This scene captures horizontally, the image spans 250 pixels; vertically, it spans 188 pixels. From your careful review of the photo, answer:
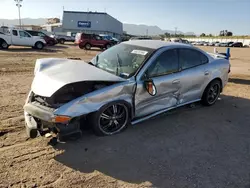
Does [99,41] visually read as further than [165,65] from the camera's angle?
Yes

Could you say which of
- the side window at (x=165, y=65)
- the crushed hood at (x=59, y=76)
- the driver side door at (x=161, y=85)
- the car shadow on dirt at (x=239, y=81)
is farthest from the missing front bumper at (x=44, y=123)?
the car shadow on dirt at (x=239, y=81)

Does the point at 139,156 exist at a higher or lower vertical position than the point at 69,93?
lower

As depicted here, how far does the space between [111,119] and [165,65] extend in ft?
4.93

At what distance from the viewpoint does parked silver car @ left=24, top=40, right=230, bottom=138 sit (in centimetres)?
355

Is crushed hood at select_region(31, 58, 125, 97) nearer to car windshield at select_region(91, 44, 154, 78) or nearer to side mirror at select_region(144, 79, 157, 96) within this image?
car windshield at select_region(91, 44, 154, 78)

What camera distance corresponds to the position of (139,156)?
357 cm

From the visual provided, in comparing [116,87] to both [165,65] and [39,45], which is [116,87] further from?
[39,45]

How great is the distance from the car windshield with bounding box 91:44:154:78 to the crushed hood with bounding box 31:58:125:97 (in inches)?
13.0

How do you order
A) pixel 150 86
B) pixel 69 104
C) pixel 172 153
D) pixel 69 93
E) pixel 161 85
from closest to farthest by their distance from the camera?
1. pixel 69 104
2. pixel 172 153
3. pixel 69 93
4. pixel 150 86
5. pixel 161 85

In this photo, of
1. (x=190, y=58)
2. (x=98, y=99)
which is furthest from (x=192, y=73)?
(x=98, y=99)

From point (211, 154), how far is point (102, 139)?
1.72 m

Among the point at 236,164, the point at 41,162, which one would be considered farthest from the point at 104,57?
the point at 236,164

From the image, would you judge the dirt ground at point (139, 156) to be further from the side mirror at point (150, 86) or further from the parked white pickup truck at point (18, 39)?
the parked white pickup truck at point (18, 39)

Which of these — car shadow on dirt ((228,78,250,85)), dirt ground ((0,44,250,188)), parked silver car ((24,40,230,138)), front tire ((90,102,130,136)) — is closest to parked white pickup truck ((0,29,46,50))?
dirt ground ((0,44,250,188))
